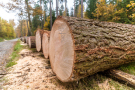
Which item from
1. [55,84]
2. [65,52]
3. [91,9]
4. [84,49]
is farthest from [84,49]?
[91,9]

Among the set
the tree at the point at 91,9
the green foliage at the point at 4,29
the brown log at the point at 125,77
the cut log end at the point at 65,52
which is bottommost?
the brown log at the point at 125,77

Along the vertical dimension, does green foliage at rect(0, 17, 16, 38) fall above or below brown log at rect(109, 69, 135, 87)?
above

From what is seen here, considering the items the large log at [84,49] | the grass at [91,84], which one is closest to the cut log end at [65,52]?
the large log at [84,49]

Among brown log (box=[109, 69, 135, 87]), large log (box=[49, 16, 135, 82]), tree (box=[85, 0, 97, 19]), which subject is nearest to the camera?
large log (box=[49, 16, 135, 82])

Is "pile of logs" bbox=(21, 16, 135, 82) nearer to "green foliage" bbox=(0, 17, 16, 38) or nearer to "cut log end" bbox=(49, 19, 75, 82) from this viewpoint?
"cut log end" bbox=(49, 19, 75, 82)

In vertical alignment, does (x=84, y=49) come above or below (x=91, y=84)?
above

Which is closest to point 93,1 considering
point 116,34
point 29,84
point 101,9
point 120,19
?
point 101,9

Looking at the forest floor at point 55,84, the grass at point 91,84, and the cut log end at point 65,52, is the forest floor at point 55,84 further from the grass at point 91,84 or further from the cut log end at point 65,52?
the cut log end at point 65,52

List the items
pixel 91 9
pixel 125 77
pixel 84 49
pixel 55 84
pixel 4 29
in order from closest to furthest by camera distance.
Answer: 1. pixel 84 49
2. pixel 125 77
3. pixel 55 84
4. pixel 91 9
5. pixel 4 29

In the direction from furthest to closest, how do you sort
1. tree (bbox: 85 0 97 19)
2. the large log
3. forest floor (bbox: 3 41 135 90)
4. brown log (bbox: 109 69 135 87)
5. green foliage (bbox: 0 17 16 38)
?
green foliage (bbox: 0 17 16 38) < tree (bbox: 85 0 97 19) < forest floor (bbox: 3 41 135 90) < brown log (bbox: 109 69 135 87) < the large log

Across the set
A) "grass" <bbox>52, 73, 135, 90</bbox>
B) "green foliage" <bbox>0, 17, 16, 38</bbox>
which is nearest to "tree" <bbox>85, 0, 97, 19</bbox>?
"grass" <bbox>52, 73, 135, 90</bbox>

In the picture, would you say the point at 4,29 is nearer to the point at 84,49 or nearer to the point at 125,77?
the point at 84,49

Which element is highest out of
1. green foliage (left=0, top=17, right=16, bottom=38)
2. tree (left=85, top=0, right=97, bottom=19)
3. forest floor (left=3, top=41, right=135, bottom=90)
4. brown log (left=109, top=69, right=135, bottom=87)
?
tree (left=85, top=0, right=97, bottom=19)

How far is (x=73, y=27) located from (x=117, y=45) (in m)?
1.03
